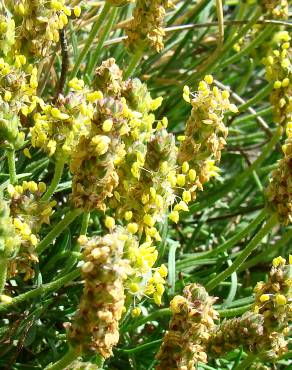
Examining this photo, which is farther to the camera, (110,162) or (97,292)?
(110,162)

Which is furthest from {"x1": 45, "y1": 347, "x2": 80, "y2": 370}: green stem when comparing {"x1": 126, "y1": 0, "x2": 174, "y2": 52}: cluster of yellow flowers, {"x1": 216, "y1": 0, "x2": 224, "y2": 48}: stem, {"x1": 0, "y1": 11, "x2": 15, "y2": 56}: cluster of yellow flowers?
{"x1": 216, "y1": 0, "x2": 224, "y2": 48}: stem

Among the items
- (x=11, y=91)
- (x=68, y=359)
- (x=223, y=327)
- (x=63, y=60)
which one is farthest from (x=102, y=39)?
(x=68, y=359)

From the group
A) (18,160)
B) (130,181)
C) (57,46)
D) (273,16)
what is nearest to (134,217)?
(130,181)

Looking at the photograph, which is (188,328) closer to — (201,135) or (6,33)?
(201,135)

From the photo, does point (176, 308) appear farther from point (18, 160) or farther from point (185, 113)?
point (185, 113)

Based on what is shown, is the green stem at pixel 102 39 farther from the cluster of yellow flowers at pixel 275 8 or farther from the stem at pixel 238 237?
the stem at pixel 238 237

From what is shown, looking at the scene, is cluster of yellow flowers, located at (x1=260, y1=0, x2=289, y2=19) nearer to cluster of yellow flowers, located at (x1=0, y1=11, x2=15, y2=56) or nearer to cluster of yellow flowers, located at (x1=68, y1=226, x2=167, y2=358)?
cluster of yellow flowers, located at (x1=0, y1=11, x2=15, y2=56)

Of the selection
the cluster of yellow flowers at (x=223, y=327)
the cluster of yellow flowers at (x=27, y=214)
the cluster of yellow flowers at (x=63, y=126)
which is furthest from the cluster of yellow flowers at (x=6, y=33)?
the cluster of yellow flowers at (x=223, y=327)
